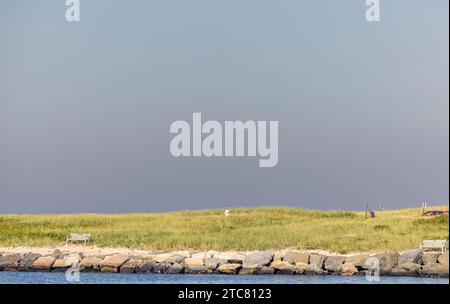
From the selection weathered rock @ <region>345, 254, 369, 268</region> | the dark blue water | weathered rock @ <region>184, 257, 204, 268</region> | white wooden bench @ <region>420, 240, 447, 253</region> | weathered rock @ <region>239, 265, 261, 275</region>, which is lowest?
the dark blue water

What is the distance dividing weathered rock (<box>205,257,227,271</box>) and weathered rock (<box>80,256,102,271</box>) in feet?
16.5

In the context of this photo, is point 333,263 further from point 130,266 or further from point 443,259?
point 130,266

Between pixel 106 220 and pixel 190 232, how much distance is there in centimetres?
832

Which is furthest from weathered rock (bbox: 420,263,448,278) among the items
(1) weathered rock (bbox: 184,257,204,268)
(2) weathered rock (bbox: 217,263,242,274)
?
(1) weathered rock (bbox: 184,257,204,268)

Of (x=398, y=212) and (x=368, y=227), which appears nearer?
(x=368, y=227)

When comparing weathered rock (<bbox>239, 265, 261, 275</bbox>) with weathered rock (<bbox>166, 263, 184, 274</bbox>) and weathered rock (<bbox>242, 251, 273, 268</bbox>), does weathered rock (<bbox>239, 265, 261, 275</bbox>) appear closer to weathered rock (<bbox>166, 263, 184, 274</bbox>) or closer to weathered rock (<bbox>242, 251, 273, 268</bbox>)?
weathered rock (<bbox>242, 251, 273, 268</bbox>)

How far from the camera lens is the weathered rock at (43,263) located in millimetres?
37312

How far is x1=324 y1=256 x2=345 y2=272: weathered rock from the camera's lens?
114 ft

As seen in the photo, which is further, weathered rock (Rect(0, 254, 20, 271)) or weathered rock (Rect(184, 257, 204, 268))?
weathered rock (Rect(0, 254, 20, 271))

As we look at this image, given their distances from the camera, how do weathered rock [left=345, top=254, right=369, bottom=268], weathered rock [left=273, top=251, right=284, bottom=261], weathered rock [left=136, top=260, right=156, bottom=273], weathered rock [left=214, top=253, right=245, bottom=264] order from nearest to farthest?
weathered rock [left=345, top=254, right=369, bottom=268] < weathered rock [left=273, top=251, right=284, bottom=261] < weathered rock [left=136, top=260, right=156, bottom=273] < weathered rock [left=214, top=253, right=245, bottom=264]

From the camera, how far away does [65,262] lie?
37.2 meters
